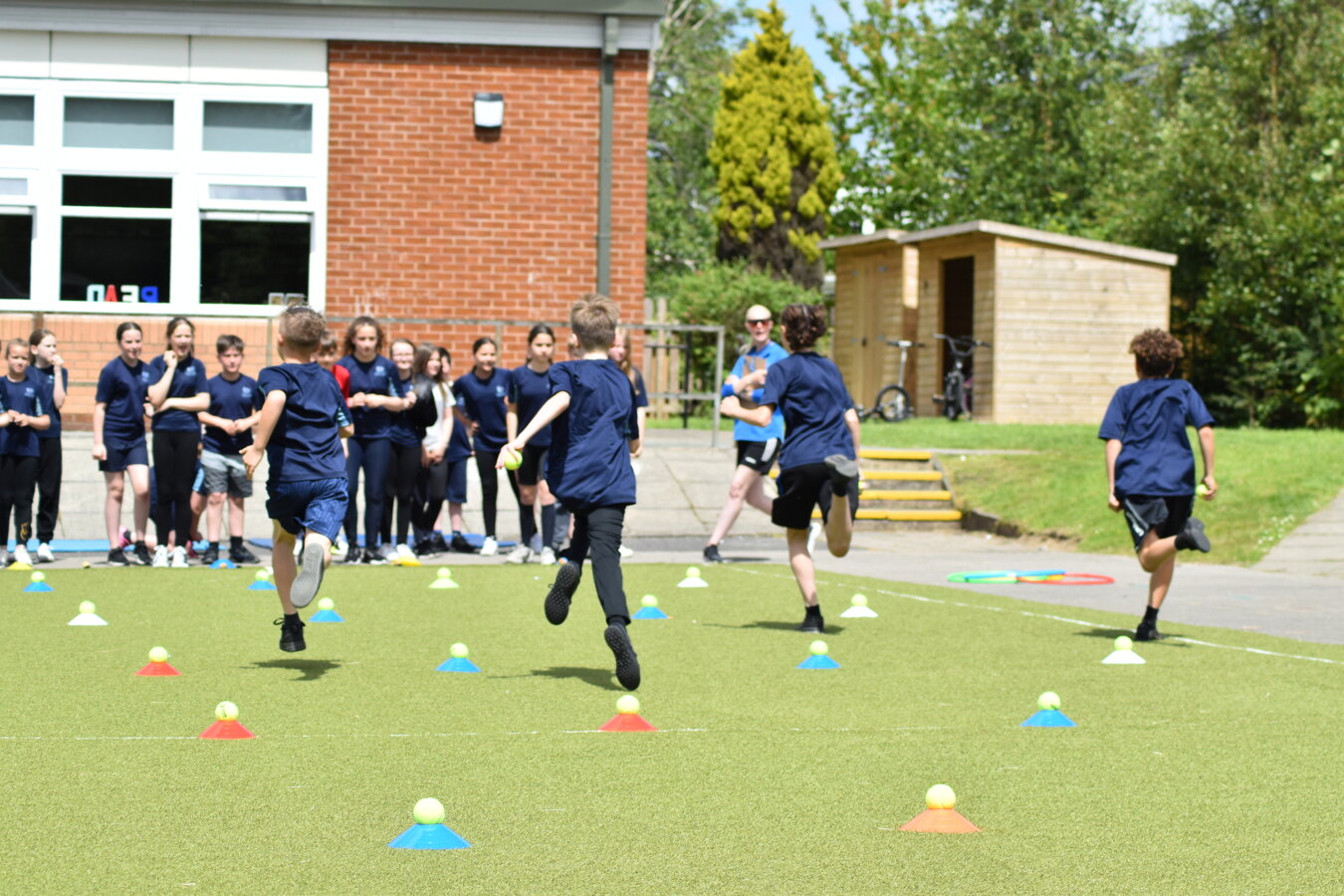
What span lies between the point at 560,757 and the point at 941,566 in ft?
27.2

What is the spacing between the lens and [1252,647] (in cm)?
902

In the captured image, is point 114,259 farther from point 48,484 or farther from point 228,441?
point 228,441

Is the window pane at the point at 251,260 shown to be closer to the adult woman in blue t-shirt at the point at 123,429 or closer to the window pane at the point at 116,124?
the window pane at the point at 116,124

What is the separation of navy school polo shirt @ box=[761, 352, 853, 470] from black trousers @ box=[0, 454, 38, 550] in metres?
6.46

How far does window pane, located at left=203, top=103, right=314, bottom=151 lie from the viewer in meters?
19.2

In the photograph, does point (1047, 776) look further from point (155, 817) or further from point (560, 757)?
point (155, 817)

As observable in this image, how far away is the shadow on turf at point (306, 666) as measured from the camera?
771 cm

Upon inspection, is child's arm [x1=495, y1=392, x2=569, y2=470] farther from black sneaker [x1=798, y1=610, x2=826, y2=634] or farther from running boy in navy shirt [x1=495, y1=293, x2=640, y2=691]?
black sneaker [x1=798, y1=610, x2=826, y2=634]

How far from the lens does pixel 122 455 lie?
12711 millimetres

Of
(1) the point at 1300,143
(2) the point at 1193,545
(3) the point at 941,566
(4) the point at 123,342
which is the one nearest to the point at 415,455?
(4) the point at 123,342

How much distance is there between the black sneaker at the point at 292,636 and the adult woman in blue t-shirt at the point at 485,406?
19.7 feet

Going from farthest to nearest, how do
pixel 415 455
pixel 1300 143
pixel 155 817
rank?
pixel 1300 143 < pixel 415 455 < pixel 155 817

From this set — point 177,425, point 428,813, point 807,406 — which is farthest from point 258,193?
point 428,813

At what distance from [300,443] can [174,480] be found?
5.36 meters
